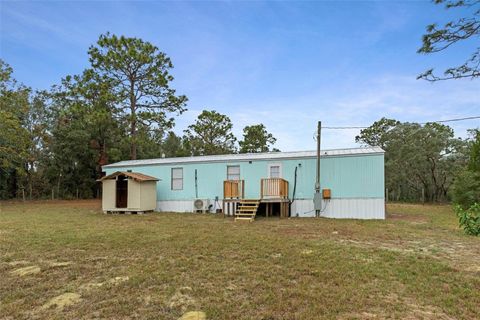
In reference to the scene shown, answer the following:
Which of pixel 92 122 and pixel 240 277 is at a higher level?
pixel 92 122

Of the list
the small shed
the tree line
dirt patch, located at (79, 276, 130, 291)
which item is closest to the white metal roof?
the small shed

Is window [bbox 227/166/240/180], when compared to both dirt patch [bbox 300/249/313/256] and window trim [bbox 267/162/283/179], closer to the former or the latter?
window trim [bbox 267/162/283/179]

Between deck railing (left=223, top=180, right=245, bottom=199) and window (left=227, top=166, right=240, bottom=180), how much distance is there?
0.62 metres

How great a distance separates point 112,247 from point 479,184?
18.4 metres

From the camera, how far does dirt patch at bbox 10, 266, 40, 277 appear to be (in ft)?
14.9

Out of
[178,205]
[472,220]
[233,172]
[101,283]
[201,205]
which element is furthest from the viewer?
[178,205]

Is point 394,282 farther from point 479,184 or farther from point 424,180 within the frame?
point 424,180

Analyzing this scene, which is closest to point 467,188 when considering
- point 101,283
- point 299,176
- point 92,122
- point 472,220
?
point 299,176

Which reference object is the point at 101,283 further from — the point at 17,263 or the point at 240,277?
the point at 17,263

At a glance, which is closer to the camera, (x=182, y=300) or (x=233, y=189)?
(x=182, y=300)

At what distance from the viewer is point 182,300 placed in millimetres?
3541

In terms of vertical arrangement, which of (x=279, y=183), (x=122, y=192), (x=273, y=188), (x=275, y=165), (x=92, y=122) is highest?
(x=92, y=122)

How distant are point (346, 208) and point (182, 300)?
10317mm

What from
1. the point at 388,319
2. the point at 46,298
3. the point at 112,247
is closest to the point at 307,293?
the point at 388,319
